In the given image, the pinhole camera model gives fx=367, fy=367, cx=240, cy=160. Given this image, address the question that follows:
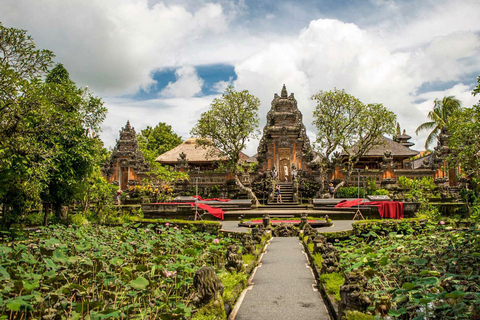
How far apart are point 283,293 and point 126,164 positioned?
2642 cm

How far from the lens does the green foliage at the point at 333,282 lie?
5.51 m

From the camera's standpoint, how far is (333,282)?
19.5ft

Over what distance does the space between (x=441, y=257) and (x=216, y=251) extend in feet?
13.9

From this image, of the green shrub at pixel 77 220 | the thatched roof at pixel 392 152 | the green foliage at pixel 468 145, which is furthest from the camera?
the thatched roof at pixel 392 152

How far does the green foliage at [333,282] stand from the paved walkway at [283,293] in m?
0.23

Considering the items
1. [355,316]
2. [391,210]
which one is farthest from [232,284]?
[391,210]

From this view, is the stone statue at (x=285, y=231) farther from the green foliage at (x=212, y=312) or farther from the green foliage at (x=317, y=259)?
the green foliage at (x=212, y=312)

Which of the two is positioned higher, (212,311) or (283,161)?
(283,161)

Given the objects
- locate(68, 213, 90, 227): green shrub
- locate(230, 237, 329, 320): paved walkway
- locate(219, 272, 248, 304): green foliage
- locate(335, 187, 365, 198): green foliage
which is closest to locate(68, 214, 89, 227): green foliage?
locate(68, 213, 90, 227): green shrub

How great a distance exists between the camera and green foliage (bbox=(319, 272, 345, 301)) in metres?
5.51

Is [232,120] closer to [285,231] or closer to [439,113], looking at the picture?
[285,231]

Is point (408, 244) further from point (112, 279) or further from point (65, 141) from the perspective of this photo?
point (65, 141)

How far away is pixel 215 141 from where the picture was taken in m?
24.7

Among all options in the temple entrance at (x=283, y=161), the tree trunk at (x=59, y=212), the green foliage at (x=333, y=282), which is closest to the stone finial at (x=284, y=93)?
the temple entrance at (x=283, y=161)
